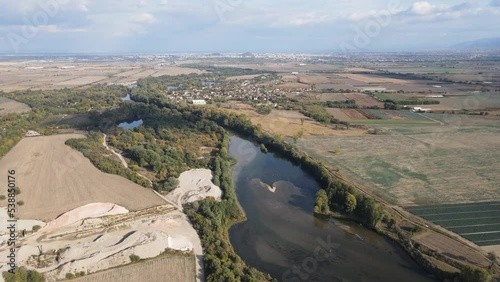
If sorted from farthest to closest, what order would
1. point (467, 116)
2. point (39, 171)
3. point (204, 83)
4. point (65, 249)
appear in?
point (204, 83)
point (467, 116)
point (39, 171)
point (65, 249)

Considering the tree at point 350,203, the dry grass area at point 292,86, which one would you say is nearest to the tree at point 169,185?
the tree at point 350,203

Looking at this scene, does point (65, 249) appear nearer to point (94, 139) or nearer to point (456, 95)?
point (94, 139)

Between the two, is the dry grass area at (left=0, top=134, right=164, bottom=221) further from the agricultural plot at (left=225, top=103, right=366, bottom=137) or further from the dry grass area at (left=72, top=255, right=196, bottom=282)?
the agricultural plot at (left=225, top=103, right=366, bottom=137)

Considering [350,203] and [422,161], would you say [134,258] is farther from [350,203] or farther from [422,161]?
[422,161]

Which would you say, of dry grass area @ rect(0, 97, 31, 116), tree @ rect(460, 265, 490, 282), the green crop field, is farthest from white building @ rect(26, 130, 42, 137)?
tree @ rect(460, 265, 490, 282)

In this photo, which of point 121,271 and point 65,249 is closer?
point 121,271

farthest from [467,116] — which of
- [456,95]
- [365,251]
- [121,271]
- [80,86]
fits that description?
[80,86]

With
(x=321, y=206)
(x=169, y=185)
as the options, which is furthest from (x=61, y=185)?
(x=321, y=206)
